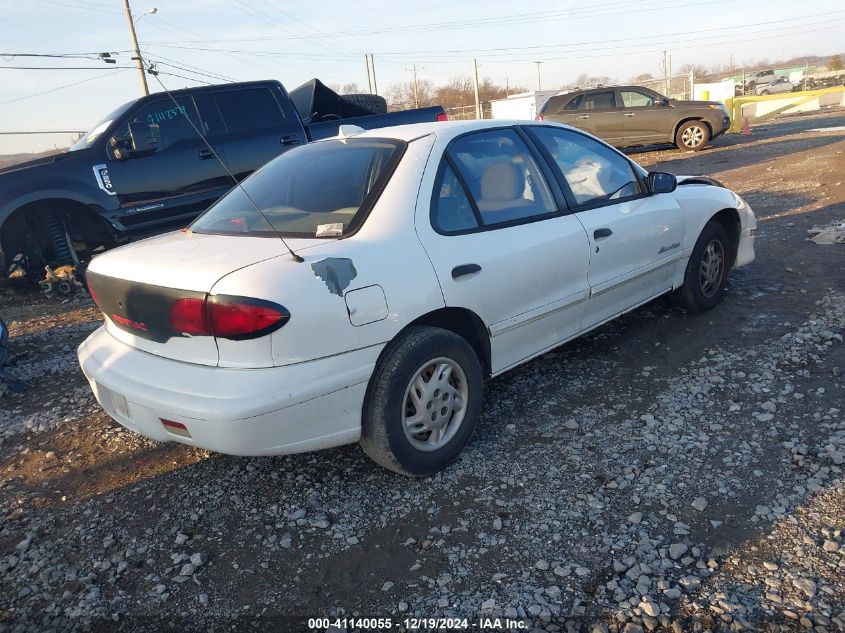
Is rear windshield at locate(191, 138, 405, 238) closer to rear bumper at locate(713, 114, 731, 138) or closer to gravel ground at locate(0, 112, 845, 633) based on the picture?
gravel ground at locate(0, 112, 845, 633)

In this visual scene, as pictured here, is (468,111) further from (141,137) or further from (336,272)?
(336,272)

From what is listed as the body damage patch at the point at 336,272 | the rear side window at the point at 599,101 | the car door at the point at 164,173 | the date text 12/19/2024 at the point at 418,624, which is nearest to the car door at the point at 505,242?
the body damage patch at the point at 336,272

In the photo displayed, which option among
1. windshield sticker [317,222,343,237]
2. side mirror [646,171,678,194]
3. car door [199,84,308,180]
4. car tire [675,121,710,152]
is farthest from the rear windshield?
car tire [675,121,710,152]

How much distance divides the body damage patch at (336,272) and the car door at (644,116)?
14.9m

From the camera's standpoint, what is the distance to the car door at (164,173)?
6.74 metres

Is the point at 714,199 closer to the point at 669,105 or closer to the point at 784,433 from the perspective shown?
the point at 784,433

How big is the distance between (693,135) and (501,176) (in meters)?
14.3

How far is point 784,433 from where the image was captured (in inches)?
126

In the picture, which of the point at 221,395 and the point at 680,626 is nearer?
the point at 680,626

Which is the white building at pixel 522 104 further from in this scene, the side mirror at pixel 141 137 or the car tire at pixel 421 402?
the car tire at pixel 421 402

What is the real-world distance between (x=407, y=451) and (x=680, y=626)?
1264 mm

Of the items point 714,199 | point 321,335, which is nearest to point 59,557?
point 321,335

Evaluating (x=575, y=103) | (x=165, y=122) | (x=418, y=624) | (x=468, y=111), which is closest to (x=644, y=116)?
(x=575, y=103)

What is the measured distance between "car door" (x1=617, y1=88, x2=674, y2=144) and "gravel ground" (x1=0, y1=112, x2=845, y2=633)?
41.4ft
